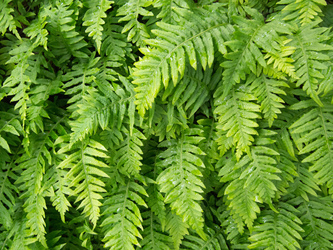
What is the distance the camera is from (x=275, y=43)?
1627 millimetres

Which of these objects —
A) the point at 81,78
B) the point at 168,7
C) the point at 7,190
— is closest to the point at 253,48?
the point at 168,7

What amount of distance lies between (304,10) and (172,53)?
2.83ft

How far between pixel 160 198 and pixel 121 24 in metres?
1.34

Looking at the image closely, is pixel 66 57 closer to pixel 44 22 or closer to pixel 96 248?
pixel 44 22

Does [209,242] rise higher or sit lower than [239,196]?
lower

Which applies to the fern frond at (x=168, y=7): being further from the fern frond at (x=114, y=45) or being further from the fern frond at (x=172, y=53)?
the fern frond at (x=114, y=45)

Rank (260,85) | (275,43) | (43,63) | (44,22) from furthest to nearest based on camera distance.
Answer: (43,63)
(44,22)
(260,85)
(275,43)

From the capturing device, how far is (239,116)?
5.74 ft

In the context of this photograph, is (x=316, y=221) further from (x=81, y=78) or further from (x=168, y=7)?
(x=81, y=78)

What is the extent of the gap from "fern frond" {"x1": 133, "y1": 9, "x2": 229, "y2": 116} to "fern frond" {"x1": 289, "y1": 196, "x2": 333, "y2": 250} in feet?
4.04

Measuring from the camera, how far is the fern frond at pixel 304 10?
1.68 meters

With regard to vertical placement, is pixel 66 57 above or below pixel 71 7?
below

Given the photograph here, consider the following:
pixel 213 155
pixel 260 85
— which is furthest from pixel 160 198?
pixel 260 85

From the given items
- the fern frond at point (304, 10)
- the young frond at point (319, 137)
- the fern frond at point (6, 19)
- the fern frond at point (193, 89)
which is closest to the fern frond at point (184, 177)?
the fern frond at point (193, 89)
